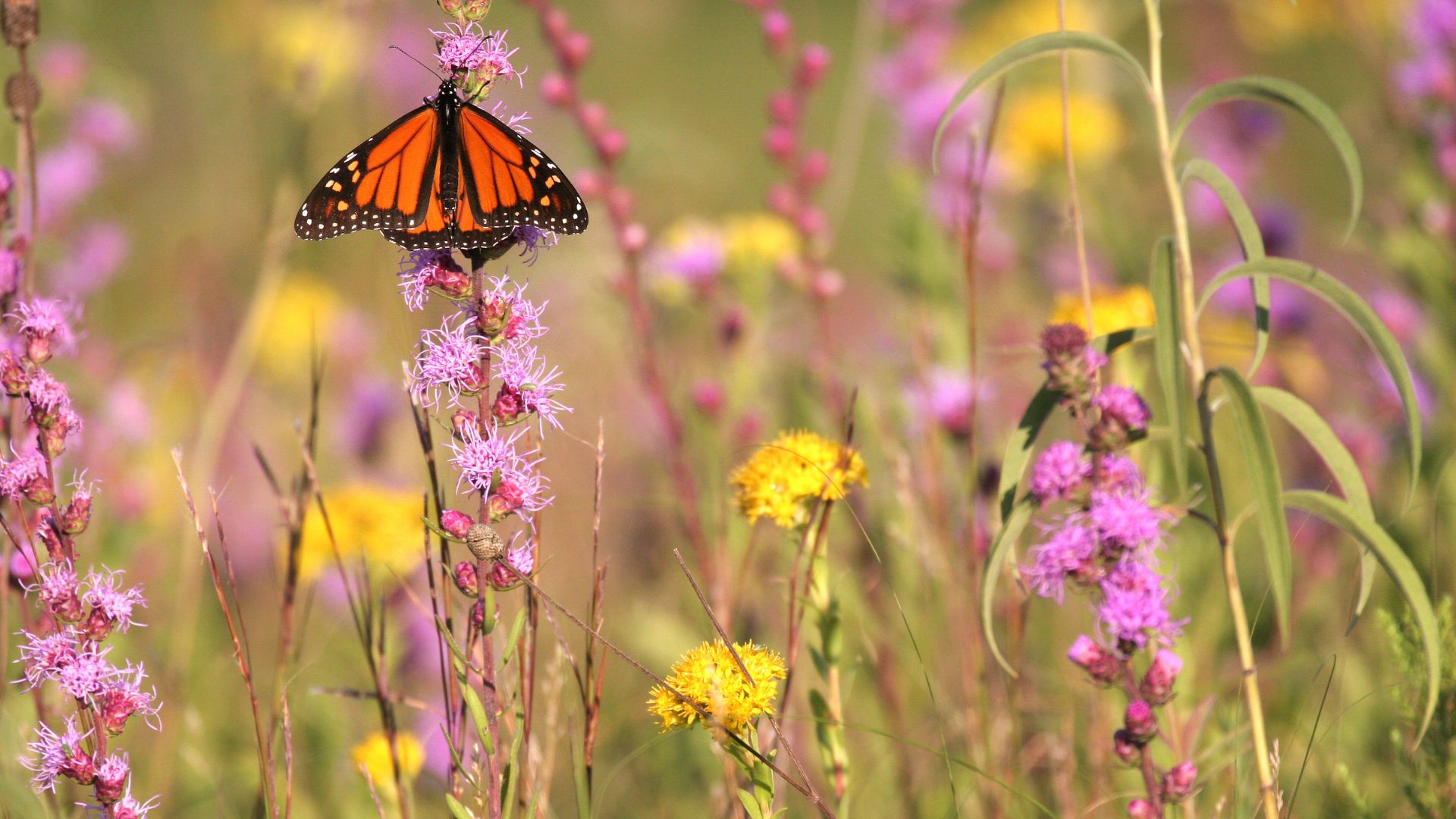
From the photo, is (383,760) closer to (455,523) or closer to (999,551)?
(455,523)

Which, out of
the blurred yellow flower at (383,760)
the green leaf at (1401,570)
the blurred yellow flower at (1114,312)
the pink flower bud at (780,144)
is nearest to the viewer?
the green leaf at (1401,570)

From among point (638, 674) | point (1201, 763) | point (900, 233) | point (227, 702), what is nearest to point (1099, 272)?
point (900, 233)

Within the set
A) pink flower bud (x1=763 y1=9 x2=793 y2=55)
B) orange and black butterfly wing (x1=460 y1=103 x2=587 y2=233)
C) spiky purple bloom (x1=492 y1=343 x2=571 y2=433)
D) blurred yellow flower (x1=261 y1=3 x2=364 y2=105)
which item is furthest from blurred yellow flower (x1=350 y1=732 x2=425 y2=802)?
blurred yellow flower (x1=261 y1=3 x2=364 y2=105)

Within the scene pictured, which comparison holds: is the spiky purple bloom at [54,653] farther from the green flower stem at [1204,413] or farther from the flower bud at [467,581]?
the green flower stem at [1204,413]

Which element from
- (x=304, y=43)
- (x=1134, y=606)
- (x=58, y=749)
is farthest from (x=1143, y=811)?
(x=304, y=43)

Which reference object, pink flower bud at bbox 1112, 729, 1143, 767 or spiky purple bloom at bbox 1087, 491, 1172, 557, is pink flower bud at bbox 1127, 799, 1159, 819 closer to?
pink flower bud at bbox 1112, 729, 1143, 767

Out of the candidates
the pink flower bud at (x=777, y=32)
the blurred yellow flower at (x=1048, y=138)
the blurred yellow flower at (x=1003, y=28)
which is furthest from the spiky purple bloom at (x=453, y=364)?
the blurred yellow flower at (x=1003, y=28)
